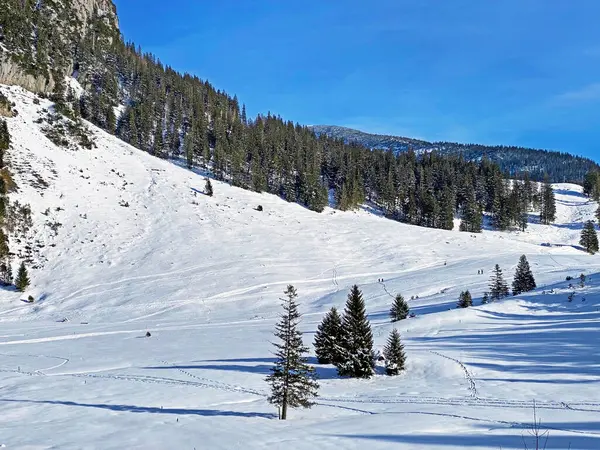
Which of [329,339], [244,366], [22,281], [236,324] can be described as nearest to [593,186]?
[236,324]

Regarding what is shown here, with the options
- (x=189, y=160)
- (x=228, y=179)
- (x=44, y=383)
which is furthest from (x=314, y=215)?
(x=44, y=383)

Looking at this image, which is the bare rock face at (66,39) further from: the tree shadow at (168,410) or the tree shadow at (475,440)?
the tree shadow at (475,440)

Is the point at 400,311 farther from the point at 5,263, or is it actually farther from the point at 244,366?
the point at 5,263

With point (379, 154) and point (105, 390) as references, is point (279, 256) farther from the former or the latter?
point (379, 154)

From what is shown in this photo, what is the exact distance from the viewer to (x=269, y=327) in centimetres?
3453

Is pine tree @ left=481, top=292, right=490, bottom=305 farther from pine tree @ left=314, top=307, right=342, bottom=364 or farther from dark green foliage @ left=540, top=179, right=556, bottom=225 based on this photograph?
dark green foliage @ left=540, top=179, right=556, bottom=225

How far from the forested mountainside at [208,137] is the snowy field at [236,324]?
15173 mm

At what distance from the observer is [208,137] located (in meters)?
132

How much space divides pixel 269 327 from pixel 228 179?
74.7m

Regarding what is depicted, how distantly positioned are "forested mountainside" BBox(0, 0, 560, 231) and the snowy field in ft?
49.8

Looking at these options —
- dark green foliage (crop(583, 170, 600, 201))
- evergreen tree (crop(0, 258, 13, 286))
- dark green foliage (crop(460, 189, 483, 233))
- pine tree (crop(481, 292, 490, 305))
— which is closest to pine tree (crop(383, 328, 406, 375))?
pine tree (crop(481, 292, 490, 305))

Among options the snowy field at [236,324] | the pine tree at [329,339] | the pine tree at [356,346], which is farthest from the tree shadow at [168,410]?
the pine tree at [329,339]

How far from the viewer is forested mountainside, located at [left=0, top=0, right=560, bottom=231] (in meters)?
102

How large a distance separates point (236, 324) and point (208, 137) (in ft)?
337
